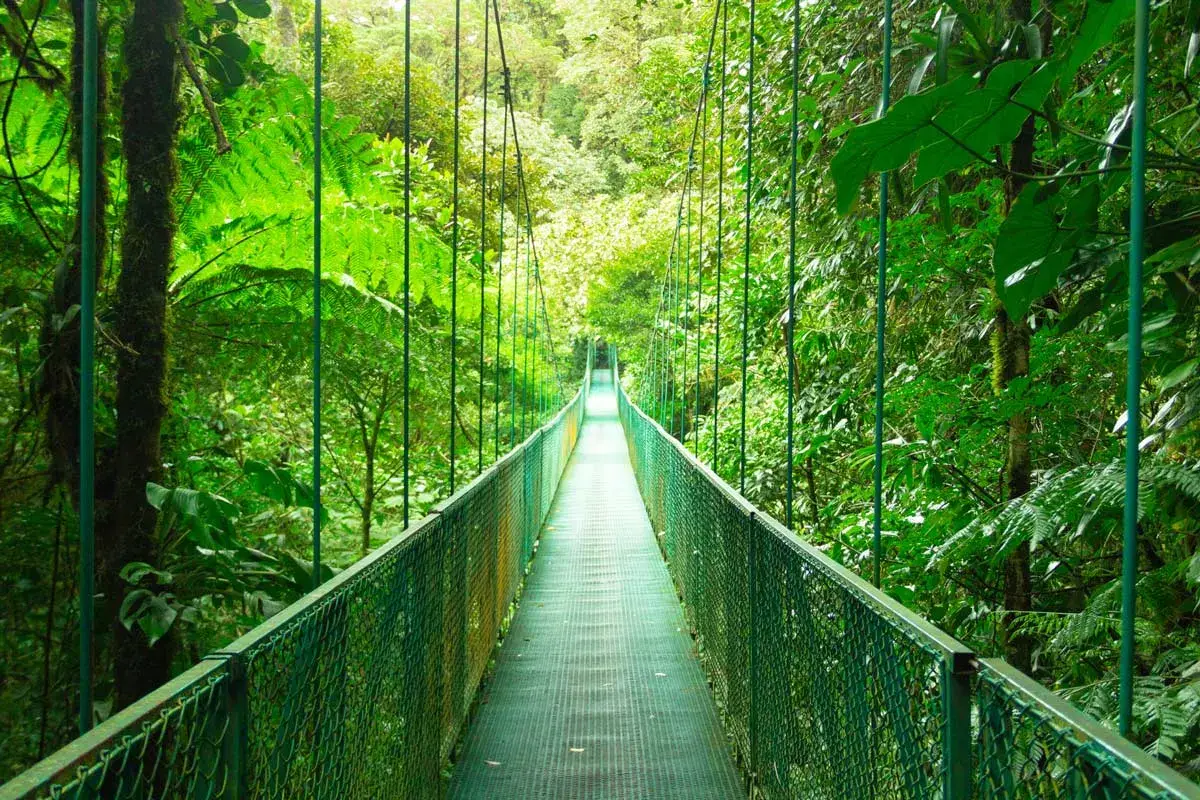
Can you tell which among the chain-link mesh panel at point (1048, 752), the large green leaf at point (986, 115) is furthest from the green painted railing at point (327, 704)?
the large green leaf at point (986, 115)

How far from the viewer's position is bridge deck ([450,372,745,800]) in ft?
9.80

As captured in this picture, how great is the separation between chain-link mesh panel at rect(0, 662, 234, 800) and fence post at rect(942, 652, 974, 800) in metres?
0.89

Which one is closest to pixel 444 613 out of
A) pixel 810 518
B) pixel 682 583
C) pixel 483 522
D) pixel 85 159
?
pixel 483 522

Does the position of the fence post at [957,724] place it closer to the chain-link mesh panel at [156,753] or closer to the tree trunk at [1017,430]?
the chain-link mesh panel at [156,753]

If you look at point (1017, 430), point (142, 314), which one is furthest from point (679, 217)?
point (142, 314)

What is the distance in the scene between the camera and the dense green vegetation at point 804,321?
150 cm

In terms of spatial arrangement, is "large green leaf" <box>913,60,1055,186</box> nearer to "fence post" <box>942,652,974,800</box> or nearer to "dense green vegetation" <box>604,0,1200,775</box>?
"dense green vegetation" <box>604,0,1200,775</box>

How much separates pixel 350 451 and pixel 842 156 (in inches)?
238

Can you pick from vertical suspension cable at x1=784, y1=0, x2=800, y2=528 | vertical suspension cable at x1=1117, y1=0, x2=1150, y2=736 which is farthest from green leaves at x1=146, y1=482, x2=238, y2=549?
vertical suspension cable at x1=1117, y1=0, x2=1150, y2=736

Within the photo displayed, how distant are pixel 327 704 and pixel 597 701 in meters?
2.30

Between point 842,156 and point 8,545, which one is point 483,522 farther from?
point 842,156

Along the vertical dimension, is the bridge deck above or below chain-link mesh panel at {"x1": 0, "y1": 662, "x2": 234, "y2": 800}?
below

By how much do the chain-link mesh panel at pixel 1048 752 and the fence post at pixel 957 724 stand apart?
0.05 ft

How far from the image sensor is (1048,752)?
1.01m
